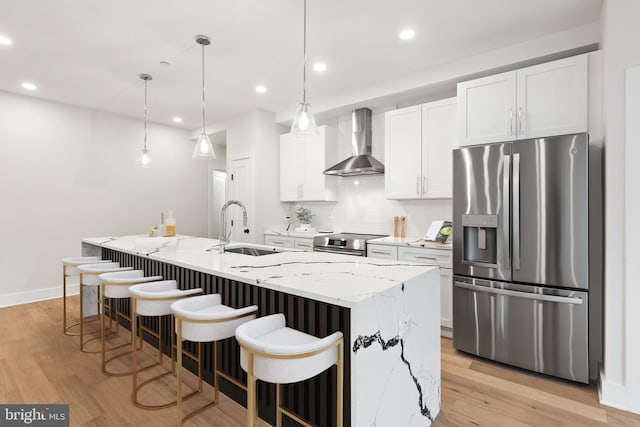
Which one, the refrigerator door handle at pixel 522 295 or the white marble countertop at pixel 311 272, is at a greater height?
the white marble countertop at pixel 311 272

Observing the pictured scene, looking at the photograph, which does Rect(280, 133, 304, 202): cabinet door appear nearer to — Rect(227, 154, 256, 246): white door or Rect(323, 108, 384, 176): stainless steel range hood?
Rect(227, 154, 256, 246): white door

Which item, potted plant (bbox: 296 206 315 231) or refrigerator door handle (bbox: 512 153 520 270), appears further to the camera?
potted plant (bbox: 296 206 315 231)

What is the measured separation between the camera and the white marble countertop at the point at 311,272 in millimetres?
1497

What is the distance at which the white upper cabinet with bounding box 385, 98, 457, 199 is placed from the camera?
11.6 ft

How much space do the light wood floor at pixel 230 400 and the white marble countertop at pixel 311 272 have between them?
35.8 inches

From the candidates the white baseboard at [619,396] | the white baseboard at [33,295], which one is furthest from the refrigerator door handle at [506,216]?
the white baseboard at [33,295]

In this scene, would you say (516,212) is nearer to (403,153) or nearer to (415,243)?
(415,243)

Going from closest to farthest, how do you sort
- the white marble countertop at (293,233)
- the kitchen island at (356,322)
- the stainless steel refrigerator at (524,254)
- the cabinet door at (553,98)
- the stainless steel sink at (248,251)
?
the kitchen island at (356,322) < the stainless steel refrigerator at (524,254) < the cabinet door at (553,98) < the stainless steel sink at (248,251) < the white marble countertop at (293,233)

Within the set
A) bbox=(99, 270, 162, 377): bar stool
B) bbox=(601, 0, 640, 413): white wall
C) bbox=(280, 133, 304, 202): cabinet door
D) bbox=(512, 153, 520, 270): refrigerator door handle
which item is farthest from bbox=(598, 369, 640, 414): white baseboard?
bbox=(280, 133, 304, 202): cabinet door

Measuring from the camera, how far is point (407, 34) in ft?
9.25

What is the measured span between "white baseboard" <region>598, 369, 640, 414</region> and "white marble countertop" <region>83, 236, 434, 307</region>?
147 centimetres

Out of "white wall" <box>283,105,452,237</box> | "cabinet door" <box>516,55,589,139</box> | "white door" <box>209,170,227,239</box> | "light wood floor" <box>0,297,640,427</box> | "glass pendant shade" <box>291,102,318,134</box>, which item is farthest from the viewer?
"white door" <box>209,170,227,239</box>

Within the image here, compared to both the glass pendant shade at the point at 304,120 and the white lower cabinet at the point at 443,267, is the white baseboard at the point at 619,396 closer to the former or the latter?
the white lower cabinet at the point at 443,267

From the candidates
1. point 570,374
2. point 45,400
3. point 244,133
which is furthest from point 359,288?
point 244,133
